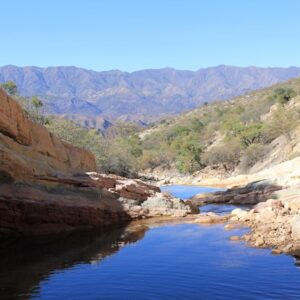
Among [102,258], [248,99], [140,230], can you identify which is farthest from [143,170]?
[102,258]

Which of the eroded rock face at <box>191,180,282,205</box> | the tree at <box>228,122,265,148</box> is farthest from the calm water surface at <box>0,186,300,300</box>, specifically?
the tree at <box>228,122,265,148</box>

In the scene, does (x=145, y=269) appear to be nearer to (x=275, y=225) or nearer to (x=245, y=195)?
(x=275, y=225)

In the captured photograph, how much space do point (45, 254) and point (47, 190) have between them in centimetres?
602

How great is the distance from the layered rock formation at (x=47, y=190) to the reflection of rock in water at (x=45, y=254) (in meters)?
1.07

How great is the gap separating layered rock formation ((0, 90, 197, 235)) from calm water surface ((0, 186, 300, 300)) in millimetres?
1529

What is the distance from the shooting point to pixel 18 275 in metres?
14.1

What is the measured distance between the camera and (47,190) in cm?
2284

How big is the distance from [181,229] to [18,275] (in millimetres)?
9428

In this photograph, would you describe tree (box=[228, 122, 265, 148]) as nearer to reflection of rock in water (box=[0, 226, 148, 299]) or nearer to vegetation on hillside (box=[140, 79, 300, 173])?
vegetation on hillside (box=[140, 79, 300, 173])

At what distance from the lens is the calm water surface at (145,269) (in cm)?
1220

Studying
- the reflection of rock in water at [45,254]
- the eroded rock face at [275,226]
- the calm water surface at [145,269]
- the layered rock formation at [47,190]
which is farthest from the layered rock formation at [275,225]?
the reflection of rock in water at [45,254]

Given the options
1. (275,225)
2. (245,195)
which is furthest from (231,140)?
(275,225)

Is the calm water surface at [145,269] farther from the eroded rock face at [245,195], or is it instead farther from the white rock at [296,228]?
the eroded rock face at [245,195]

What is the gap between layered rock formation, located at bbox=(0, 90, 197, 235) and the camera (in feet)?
69.1
